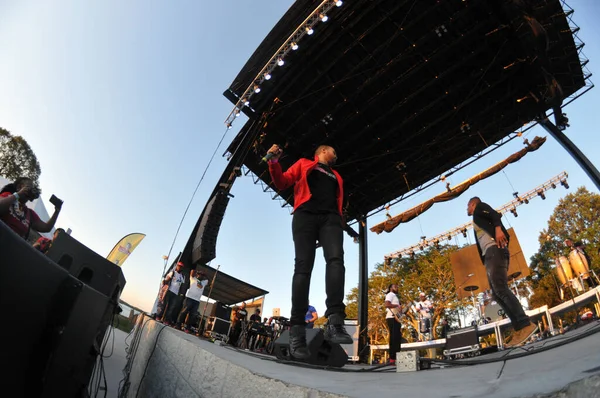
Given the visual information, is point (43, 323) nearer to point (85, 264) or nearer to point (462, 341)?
point (85, 264)

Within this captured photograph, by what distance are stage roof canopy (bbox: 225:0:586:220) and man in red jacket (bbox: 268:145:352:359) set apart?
5.82 meters

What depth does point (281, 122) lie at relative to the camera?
29.3 ft

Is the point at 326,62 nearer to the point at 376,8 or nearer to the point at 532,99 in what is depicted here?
the point at 376,8

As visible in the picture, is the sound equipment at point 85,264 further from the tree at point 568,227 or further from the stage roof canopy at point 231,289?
the tree at point 568,227

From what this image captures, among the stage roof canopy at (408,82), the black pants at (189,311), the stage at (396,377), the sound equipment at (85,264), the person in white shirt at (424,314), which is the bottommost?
the stage at (396,377)

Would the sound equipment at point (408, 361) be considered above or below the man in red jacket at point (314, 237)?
below

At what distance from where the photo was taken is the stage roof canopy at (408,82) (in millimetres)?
6547

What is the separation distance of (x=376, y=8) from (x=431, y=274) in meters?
18.1

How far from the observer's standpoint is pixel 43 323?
1.36 meters

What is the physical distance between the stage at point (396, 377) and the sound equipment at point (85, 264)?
812mm

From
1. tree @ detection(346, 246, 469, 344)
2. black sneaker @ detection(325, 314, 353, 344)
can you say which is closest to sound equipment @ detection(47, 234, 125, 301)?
black sneaker @ detection(325, 314, 353, 344)

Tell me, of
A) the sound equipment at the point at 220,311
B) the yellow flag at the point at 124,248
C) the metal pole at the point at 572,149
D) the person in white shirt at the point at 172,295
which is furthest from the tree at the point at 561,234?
the yellow flag at the point at 124,248

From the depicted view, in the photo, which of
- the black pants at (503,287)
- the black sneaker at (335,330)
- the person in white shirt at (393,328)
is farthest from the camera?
the person in white shirt at (393,328)

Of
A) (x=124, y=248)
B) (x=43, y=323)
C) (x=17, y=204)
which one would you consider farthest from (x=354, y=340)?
(x=124, y=248)
